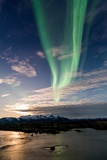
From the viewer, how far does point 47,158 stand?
50156 mm

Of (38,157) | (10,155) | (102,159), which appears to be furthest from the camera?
(10,155)

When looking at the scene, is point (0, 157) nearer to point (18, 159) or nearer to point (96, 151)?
point (18, 159)

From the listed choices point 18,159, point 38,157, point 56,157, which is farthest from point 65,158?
point 18,159

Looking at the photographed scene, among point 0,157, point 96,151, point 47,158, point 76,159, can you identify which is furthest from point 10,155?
point 96,151

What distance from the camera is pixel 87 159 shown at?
1906 inches

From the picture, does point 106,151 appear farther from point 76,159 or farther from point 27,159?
point 27,159

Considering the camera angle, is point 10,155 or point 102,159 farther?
point 10,155

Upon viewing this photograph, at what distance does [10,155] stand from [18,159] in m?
6.36

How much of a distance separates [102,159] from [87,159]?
3.05 meters

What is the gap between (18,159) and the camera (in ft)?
167

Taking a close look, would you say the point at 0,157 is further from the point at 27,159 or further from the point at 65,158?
the point at 65,158

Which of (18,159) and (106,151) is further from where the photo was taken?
(106,151)

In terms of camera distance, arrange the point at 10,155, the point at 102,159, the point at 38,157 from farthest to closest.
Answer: the point at 10,155, the point at 38,157, the point at 102,159

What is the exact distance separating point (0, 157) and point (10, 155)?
3.28 meters
